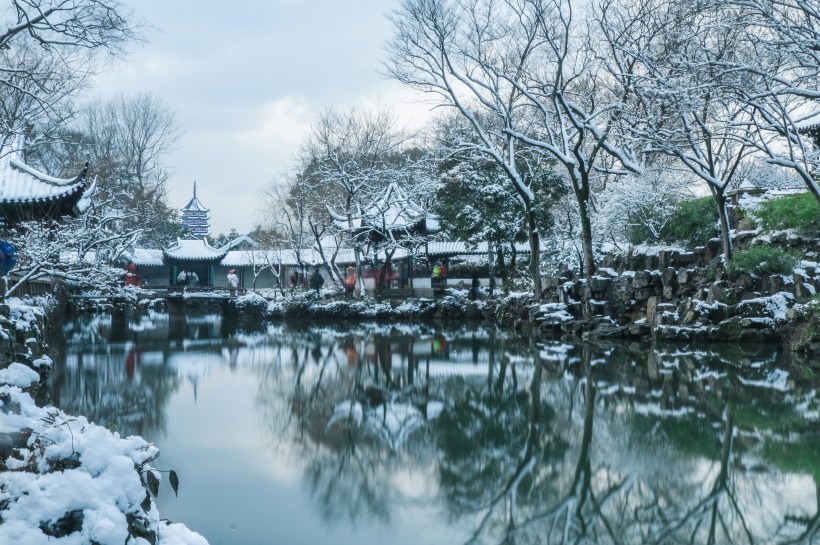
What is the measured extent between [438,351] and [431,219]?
627 inches

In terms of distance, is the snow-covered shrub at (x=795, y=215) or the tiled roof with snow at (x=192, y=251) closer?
the snow-covered shrub at (x=795, y=215)

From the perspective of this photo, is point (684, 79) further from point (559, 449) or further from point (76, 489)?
point (76, 489)

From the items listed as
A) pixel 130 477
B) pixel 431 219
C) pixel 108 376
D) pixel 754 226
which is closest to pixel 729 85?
pixel 754 226

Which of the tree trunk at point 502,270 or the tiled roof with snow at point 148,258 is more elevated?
the tiled roof with snow at point 148,258

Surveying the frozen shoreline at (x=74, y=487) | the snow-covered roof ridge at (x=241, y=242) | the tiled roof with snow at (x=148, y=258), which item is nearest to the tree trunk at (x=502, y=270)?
the snow-covered roof ridge at (x=241, y=242)

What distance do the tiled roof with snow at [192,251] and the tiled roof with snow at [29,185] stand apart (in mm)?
28313

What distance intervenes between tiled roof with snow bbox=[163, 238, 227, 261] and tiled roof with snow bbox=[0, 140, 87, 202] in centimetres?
2831

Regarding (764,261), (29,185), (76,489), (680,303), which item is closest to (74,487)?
(76,489)

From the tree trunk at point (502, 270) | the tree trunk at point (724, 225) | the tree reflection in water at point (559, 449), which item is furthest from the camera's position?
the tree trunk at point (502, 270)

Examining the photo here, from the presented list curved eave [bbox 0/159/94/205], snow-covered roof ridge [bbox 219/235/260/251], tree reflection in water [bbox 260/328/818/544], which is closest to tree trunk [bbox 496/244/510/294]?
tree reflection in water [bbox 260/328/818/544]

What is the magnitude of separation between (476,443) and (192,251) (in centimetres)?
3872

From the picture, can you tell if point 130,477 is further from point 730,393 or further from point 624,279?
point 624,279

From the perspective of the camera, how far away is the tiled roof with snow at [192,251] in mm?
42522

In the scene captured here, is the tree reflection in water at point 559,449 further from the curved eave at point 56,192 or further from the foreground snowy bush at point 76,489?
the curved eave at point 56,192
